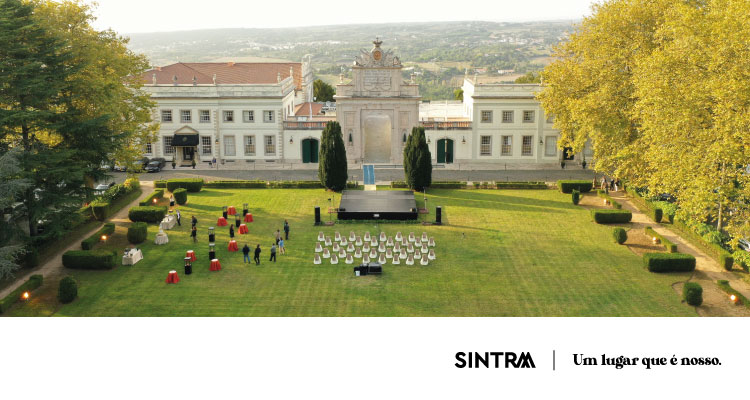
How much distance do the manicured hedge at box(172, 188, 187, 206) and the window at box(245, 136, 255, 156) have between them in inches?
733

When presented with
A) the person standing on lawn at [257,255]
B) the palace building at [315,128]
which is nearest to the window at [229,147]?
the palace building at [315,128]

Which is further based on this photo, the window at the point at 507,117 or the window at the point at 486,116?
the window at the point at 486,116

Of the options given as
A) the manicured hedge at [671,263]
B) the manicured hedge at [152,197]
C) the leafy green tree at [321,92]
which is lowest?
the manicured hedge at [671,263]

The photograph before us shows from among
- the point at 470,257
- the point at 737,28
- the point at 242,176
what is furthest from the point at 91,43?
the point at 737,28

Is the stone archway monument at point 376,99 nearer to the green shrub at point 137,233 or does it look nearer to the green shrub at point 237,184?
the green shrub at point 237,184

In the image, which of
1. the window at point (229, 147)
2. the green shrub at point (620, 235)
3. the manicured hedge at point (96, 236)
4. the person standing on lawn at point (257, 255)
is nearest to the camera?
the person standing on lawn at point (257, 255)

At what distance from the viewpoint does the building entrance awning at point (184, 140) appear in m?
75.8

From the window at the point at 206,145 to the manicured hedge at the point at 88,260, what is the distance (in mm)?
34495

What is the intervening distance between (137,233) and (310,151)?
1234 inches

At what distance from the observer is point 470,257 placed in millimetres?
45969

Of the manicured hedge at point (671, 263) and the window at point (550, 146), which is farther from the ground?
the window at point (550, 146)

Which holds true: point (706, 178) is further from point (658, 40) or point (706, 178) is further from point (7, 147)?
point (7, 147)

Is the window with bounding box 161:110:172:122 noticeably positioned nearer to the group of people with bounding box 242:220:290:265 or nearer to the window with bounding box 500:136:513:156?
the group of people with bounding box 242:220:290:265

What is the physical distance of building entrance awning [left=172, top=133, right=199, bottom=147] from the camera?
7575cm
